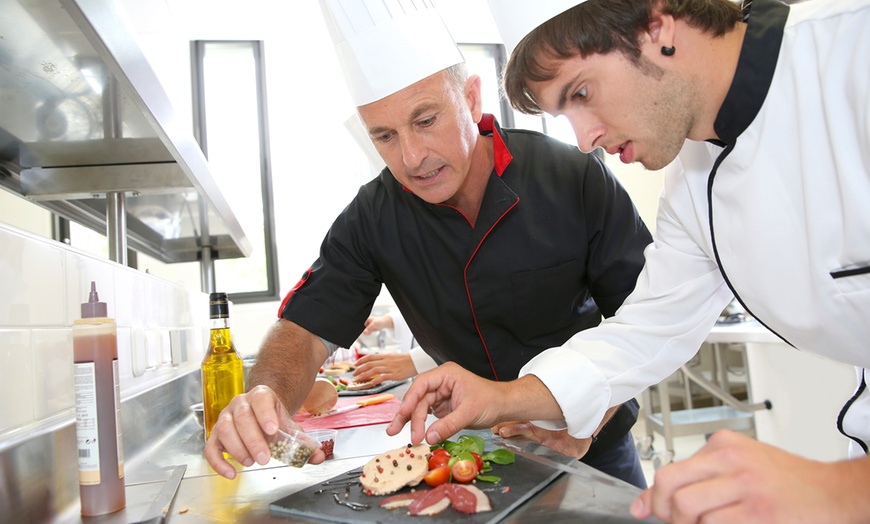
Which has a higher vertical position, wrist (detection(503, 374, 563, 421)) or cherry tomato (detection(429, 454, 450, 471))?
wrist (detection(503, 374, 563, 421))

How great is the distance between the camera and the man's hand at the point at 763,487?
1.78 ft

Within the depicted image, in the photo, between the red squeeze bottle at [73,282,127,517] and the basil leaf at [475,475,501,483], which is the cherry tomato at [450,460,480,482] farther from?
the red squeeze bottle at [73,282,127,517]

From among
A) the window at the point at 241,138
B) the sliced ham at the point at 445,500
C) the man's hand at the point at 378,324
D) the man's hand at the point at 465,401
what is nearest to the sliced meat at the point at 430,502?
the sliced ham at the point at 445,500

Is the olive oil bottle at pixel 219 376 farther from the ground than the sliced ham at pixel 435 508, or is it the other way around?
the olive oil bottle at pixel 219 376

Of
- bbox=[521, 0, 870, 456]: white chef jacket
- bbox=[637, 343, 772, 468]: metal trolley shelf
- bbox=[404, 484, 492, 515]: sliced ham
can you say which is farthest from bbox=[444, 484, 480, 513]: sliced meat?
bbox=[637, 343, 772, 468]: metal trolley shelf

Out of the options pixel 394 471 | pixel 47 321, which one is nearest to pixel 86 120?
pixel 47 321

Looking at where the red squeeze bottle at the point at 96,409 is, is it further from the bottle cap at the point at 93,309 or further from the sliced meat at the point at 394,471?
the sliced meat at the point at 394,471

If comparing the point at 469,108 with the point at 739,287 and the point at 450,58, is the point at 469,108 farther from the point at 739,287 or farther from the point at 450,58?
the point at 739,287

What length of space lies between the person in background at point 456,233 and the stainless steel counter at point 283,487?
0.84ft

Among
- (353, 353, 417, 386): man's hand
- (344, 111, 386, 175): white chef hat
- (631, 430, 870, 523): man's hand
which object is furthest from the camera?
(353, 353, 417, 386): man's hand

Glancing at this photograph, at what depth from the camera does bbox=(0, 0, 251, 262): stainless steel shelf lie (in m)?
0.71

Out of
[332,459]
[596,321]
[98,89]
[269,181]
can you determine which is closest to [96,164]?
[98,89]

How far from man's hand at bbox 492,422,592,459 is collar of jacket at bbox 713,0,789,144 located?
0.64 meters

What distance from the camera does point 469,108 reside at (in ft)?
5.32
